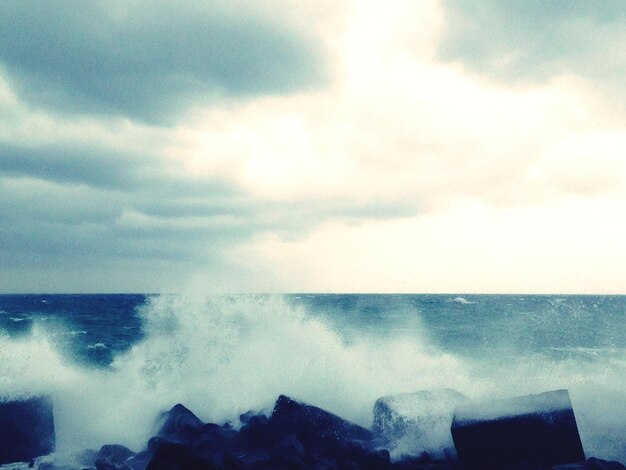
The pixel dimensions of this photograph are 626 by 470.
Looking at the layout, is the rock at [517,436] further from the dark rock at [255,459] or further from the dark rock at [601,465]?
the dark rock at [255,459]

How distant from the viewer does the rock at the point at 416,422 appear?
8688 millimetres

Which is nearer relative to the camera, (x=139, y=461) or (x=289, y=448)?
(x=289, y=448)

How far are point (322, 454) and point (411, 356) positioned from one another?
7704 mm

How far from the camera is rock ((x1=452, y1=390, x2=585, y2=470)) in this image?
7453 millimetres

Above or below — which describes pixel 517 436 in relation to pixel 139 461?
above

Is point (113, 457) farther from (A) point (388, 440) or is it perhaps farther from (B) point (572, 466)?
(B) point (572, 466)

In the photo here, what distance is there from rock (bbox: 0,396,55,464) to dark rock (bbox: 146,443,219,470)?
4.27 metres

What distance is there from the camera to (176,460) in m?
6.23

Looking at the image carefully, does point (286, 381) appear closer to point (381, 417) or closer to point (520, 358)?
point (381, 417)

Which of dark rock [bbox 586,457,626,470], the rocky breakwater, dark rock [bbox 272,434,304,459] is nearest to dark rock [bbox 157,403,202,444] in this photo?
the rocky breakwater

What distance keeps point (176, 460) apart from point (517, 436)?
196 inches

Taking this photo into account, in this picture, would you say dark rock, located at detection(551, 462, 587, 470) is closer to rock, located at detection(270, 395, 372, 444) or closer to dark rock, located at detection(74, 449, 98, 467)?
rock, located at detection(270, 395, 372, 444)

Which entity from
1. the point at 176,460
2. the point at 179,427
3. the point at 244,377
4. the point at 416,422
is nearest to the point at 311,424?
the point at 416,422

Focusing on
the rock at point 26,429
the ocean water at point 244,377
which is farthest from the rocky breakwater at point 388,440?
the ocean water at point 244,377
